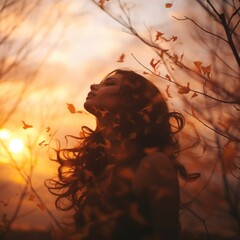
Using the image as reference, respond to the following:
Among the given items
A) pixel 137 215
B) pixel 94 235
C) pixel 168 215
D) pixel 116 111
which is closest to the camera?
pixel 168 215

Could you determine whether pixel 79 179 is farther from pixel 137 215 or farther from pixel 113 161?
pixel 137 215

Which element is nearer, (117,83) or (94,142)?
(117,83)

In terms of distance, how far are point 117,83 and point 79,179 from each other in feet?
3.35

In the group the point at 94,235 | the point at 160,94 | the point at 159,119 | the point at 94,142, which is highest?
the point at 160,94

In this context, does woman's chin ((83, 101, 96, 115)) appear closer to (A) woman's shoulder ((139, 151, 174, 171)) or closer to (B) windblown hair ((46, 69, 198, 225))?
(B) windblown hair ((46, 69, 198, 225))

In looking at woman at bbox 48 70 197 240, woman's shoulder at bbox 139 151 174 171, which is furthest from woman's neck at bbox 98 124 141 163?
woman's shoulder at bbox 139 151 174 171

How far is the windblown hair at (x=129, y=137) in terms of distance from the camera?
246 centimetres

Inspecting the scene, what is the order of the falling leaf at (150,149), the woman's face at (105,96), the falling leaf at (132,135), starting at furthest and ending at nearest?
the woman's face at (105,96) < the falling leaf at (132,135) < the falling leaf at (150,149)

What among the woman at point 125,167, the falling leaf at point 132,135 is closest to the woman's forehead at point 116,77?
the woman at point 125,167

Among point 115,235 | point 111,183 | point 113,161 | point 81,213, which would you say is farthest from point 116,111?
point 115,235

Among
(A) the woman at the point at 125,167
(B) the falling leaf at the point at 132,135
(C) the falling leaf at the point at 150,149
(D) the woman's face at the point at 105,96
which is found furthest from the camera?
(D) the woman's face at the point at 105,96

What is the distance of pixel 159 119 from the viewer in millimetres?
2572

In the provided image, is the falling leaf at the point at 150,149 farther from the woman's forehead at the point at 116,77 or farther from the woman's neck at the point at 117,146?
the woman's forehead at the point at 116,77

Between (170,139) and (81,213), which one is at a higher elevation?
(170,139)
